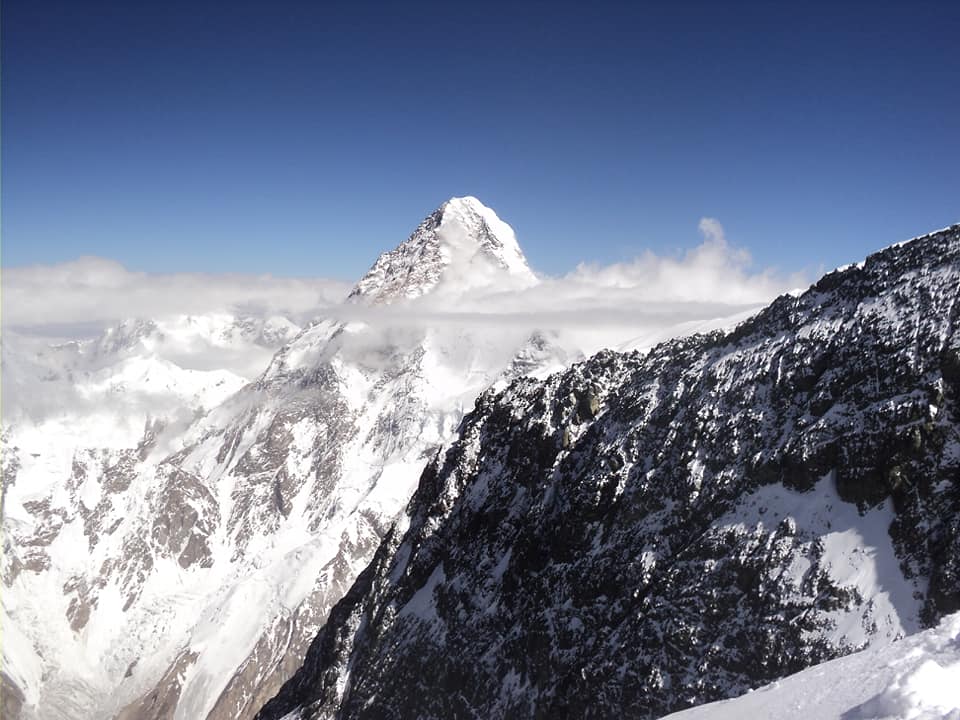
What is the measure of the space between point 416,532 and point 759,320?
171ft

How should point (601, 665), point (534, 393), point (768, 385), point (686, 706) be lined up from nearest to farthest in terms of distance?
point (686, 706)
point (601, 665)
point (768, 385)
point (534, 393)

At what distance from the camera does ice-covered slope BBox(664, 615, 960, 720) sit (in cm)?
1570

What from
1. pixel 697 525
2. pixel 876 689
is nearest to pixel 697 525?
pixel 697 525

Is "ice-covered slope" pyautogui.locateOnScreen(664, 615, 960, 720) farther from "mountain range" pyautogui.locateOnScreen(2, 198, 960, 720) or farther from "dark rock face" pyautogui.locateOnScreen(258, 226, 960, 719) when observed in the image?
"dark rock face" pyautogui.locateOnScreen(258, 226, 960, 719)

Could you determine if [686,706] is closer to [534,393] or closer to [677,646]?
[677,646]

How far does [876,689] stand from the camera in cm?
1792

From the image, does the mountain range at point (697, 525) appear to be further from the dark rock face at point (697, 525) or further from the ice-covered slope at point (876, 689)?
the ice-covered slope at point (876, 689)

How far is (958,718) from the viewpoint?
47.7 ft

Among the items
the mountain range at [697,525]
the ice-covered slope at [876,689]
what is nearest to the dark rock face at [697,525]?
the mountain range at [697,525]

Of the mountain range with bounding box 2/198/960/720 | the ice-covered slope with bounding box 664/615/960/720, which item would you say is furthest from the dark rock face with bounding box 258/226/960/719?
the ice-covered slope with bounding box 664/615/960/720

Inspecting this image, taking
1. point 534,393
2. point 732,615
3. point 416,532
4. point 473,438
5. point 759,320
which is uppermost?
point 759,320

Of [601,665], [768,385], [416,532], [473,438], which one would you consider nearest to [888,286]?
[768,385]

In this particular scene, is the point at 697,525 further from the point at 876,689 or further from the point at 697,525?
the point at 876,689

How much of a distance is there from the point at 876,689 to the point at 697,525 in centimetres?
3697
